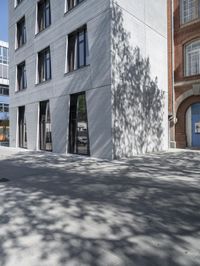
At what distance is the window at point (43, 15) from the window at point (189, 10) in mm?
9272

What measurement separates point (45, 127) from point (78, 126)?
405 cm

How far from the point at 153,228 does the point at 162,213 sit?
826 millimetres

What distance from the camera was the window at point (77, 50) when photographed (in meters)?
15.1

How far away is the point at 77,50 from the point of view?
15719 mm

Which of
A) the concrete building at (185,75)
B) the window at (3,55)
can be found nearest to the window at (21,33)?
the concrete building at (185,75)

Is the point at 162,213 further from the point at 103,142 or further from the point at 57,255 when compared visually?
the point at 103,142

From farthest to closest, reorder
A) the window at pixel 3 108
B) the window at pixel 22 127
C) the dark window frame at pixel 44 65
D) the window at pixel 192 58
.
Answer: the window at pixel 3 108
the window at pixel 22 127
the dark window frame at pixel 44 65
the window at pixel 192 58

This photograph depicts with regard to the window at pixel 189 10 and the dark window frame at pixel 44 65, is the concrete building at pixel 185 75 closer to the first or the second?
the window at pixel 189 10

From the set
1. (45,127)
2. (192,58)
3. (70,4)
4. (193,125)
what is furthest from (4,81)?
(193,125)

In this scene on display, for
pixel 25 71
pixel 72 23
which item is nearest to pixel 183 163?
pixel 72 23

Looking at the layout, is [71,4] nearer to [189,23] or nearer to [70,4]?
[70,4]

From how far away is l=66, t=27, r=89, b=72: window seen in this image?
1508cm

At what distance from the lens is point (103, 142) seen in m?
13.4

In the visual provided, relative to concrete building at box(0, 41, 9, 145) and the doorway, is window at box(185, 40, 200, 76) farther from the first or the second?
concrete building at box(0, 41, 9, 145)
